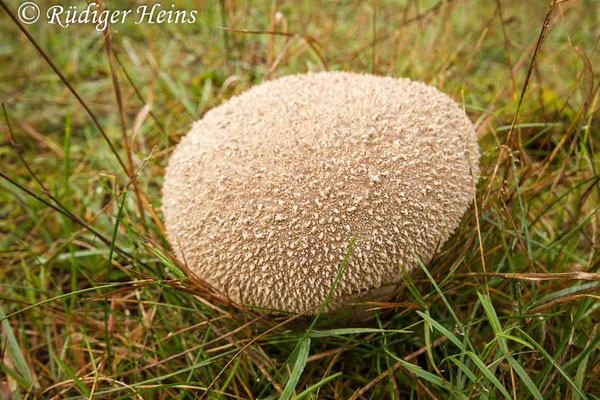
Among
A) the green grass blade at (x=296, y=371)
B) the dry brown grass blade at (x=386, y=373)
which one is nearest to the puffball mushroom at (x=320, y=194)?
the green grass blade at (x=296, y=371)

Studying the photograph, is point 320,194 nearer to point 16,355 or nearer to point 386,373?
point 386,373

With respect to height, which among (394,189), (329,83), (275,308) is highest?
(329,83)

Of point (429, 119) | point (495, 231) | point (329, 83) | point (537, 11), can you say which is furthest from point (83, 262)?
point (537, 11)

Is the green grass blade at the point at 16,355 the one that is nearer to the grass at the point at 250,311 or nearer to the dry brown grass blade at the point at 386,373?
the grass at the point at 250,311

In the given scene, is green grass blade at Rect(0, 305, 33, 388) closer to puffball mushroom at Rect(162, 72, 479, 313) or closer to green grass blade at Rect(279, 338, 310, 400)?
puffball mushroom at Rect(162, 72, 479, 313)

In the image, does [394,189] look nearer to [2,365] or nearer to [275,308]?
[275,308]

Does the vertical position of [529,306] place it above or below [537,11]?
below

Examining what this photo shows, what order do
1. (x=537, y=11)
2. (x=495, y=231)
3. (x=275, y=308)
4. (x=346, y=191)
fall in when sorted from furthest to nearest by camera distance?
1. (x=537, y=11)
2. (x=495, y=231)
3. (x=275, y=308)
4. (x=346, y=191)
